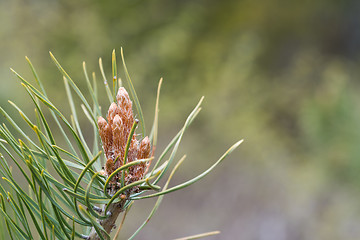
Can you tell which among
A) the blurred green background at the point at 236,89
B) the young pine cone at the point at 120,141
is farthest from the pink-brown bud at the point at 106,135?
the blurred green background at the point at 236,89

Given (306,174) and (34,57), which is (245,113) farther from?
(34,57)

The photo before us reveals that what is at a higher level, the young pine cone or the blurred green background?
the young pine cone

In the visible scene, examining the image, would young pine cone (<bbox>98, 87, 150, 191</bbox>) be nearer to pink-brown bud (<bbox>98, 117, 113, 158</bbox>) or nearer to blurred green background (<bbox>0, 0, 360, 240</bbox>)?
pink-brown bud (<bbox>98, 117, 113, 158</bbox>)

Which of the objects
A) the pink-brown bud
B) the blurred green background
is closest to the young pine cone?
the pink-brown bud

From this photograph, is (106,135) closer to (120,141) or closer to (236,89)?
(120,141)

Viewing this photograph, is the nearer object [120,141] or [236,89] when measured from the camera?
[120,141]

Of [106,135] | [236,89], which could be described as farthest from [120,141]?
[236,89]
